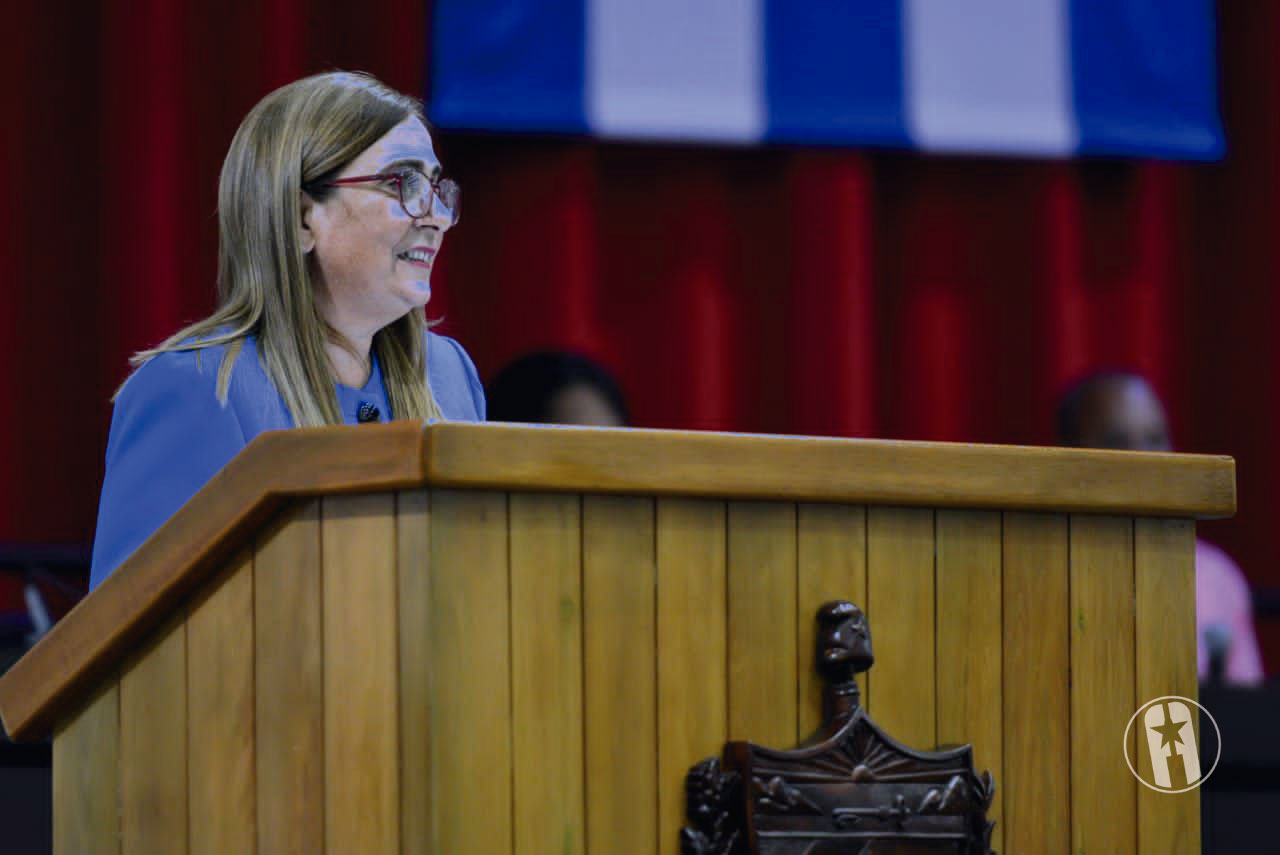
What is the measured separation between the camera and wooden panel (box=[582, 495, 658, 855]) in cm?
Answer: 113

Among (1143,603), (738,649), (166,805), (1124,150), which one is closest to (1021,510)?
(1143,603)

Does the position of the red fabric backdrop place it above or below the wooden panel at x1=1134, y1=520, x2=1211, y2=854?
above

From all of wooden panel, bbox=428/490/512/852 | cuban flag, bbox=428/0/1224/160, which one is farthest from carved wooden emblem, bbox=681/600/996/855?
cuban flag, bbox=428/0/1224/160

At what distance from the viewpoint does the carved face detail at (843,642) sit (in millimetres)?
1178

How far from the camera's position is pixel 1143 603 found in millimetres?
→ 1287

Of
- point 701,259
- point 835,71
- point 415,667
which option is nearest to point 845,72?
point 835,71

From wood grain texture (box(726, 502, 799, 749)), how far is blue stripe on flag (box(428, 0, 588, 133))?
7.79ft

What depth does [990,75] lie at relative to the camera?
3695mm

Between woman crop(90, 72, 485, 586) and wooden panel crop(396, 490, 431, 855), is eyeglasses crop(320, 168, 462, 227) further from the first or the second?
wooden panel crop(396, 490, 431, 855)

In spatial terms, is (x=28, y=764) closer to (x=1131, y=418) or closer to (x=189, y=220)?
(x=189, y=220)

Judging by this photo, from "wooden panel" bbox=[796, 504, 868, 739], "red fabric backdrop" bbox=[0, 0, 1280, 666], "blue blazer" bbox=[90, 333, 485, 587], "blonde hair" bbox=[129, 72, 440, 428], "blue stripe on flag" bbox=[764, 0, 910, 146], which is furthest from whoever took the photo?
"blue stripe on flag" bbox=[764, 0, 910, 146]

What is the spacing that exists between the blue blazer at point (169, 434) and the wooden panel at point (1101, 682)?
2.08 ft

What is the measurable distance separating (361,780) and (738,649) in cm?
Result: 25

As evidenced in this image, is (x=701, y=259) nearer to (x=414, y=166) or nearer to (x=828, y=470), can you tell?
(x=414, y=166)
